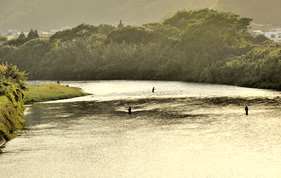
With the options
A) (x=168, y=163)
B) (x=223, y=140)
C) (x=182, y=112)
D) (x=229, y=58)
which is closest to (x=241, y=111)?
(x=182, y=112)

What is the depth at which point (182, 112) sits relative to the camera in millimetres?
85938

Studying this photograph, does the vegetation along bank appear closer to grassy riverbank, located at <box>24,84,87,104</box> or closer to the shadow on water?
grassy riverbank, located at <box>24,84,87,104</box>

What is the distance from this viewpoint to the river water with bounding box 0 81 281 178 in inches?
1767

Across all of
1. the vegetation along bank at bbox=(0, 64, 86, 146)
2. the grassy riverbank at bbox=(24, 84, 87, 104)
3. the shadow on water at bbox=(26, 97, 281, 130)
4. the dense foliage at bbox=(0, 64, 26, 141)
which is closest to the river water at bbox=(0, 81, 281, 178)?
the shadow on water at bbox=(26, 97, 281, 130)

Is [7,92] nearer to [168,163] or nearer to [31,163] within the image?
[31,163]

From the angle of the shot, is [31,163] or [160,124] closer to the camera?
[31,163]

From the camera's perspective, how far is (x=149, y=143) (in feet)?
186

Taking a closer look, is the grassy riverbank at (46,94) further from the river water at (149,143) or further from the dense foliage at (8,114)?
the dense foliage at (8,114)

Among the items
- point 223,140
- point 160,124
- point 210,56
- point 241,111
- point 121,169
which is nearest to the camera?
point 121,169

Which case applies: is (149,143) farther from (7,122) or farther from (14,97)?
(14,97)

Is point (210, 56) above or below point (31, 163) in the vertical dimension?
above

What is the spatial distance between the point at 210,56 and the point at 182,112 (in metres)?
114

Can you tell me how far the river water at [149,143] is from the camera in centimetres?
4488

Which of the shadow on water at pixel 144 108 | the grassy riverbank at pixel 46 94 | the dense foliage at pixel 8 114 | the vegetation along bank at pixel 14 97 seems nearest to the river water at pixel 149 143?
the shadow on water at pixel 144 108
